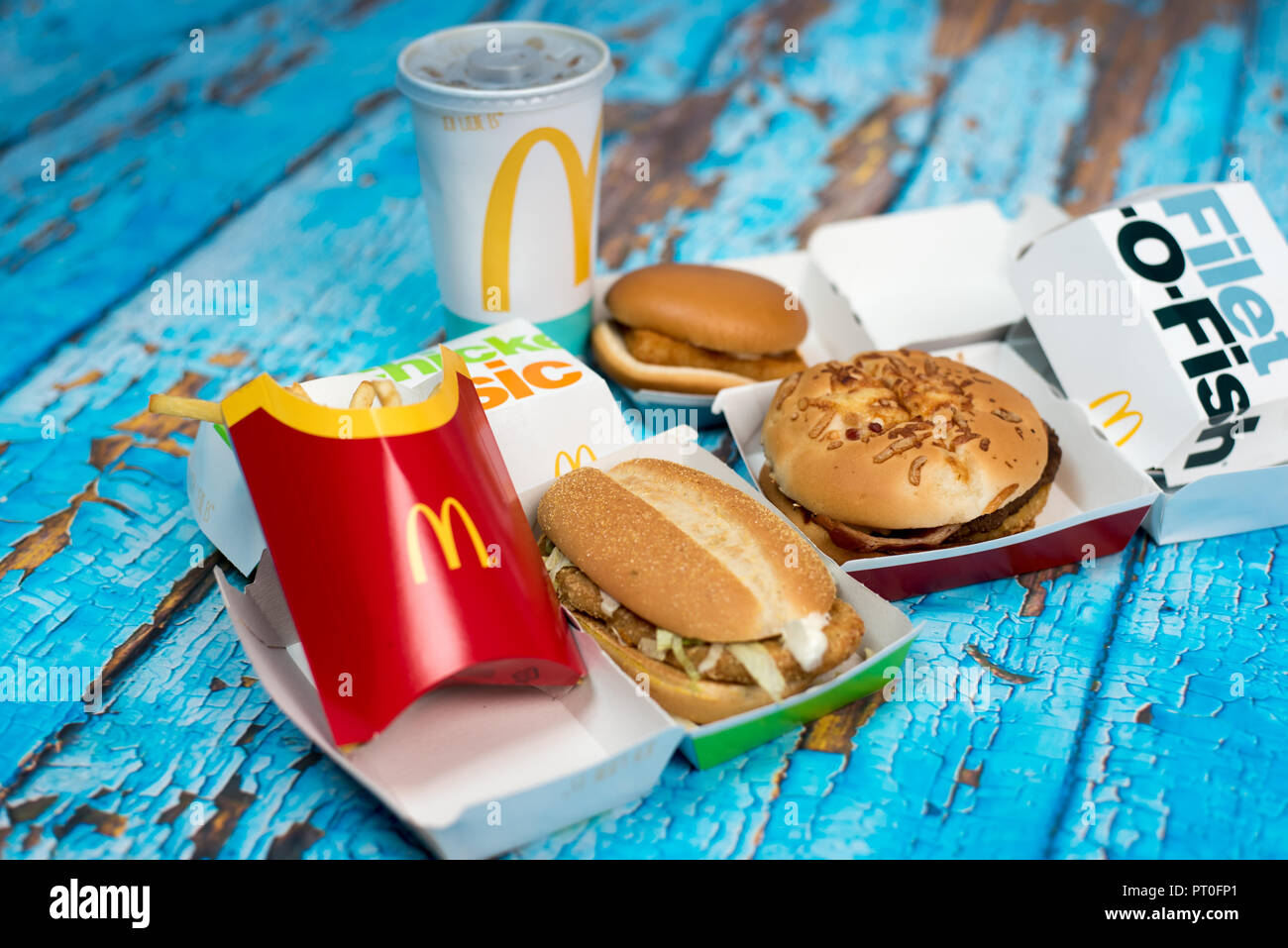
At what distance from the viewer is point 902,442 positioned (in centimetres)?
193

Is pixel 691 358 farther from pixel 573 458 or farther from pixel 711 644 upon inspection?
pixel 711 644

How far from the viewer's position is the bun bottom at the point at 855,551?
6.44 ft

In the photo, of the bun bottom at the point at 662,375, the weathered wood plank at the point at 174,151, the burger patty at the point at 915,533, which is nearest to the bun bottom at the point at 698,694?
the burger patty at the point at 915,533

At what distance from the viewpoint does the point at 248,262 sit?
3100 millimetres

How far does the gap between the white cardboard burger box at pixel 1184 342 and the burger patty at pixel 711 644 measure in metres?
0.81

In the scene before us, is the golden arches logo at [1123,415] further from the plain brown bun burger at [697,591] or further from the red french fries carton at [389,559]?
the red french fries carton at [389,559]

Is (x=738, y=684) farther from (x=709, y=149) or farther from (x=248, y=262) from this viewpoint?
(x=709, y=149)

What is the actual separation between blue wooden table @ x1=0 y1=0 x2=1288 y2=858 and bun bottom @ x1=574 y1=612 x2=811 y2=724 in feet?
0.31

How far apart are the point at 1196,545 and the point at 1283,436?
30 centimetres

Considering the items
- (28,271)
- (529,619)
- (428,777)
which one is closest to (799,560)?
(529,619)

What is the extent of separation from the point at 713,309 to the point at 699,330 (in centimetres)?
6

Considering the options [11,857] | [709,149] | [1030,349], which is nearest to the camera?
[11,857]

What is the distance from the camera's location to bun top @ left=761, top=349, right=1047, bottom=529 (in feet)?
6.19

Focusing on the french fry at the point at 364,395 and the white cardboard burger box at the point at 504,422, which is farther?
the white cardboard burger box at the point at 504,422
